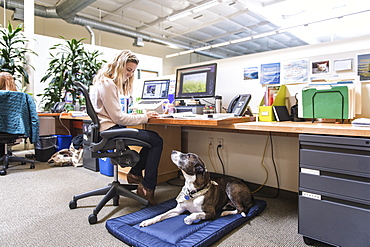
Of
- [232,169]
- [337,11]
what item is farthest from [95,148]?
[337,11]

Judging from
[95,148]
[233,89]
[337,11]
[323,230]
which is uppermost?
[337,11]

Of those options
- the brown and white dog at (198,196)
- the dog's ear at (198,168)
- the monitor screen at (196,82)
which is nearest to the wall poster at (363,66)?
the monitor screen at (196,82)

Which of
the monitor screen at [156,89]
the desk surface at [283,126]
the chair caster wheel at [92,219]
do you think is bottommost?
the chair caster wheel at [92,219]

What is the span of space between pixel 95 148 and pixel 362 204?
1495 millimetres

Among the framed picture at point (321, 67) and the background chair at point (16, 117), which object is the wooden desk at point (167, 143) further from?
the background chair at point (16, 117)

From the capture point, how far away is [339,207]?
117cm

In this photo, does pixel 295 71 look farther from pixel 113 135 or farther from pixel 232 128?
pixel 113 135

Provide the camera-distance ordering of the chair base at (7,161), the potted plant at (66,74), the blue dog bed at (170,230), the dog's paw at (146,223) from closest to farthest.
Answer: the blue dog bed at (170,230) → the dog's paw at (146,223) → the chair base at (7,161) → the potted plant at (66,74)

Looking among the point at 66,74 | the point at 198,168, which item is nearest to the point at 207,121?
the point at 198,168

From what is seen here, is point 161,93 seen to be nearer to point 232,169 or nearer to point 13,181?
point 232,169

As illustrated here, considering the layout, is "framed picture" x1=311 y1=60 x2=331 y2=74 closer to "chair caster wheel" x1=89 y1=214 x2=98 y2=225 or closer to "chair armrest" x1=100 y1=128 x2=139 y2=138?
"chair armrest" x1=100 y1=128 x2=139 y2=138

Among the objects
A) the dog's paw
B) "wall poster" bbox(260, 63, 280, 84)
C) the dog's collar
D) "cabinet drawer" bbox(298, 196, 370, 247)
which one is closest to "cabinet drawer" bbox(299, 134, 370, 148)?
"cabinet drawer" bbox(298, 196, 370, 247)

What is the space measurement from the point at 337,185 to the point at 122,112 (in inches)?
52.8

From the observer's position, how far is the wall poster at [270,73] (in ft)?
6.66
